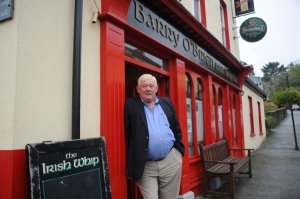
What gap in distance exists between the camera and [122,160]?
3.18 m

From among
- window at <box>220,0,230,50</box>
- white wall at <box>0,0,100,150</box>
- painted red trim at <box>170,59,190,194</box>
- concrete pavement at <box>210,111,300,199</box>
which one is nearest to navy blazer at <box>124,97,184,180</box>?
white wall at <box>0,0,100,150</box>

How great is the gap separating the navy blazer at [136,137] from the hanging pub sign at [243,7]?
314 inches

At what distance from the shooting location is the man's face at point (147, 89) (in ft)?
10.4

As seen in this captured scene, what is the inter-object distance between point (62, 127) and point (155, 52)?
2.44 metres

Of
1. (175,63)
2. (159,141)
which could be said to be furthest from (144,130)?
(175,63)

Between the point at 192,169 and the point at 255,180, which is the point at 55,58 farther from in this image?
the point at 255,180

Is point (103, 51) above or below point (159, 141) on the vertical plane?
above

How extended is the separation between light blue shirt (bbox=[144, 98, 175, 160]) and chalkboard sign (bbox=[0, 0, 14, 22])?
174 cm

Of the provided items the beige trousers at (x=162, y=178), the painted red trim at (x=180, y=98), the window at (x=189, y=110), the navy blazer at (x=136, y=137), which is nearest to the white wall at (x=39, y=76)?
the navy blazer at (x=136, y=137)

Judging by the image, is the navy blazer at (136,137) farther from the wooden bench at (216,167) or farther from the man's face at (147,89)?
the wooden bench at (216,167)

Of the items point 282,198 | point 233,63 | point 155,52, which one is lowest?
point 282,198

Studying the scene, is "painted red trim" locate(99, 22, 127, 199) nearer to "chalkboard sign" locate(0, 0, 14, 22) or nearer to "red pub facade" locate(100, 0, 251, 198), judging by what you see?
"red pub facade" locate(100, 0, 251, 198)

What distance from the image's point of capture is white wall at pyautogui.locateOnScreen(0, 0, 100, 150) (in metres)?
2.12

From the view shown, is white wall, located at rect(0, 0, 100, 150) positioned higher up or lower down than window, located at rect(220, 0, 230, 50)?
lower down
